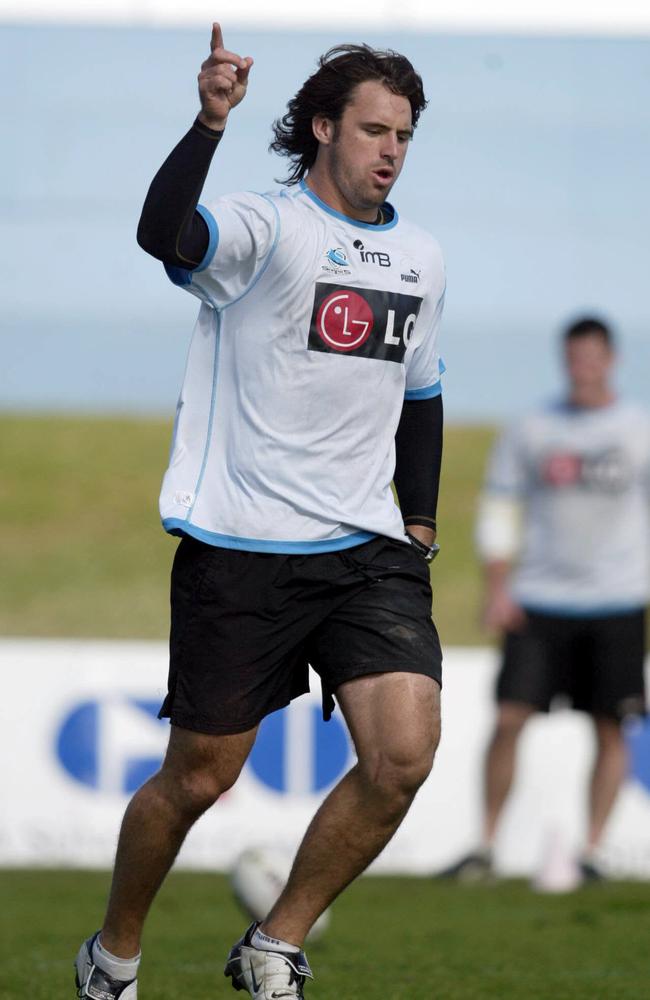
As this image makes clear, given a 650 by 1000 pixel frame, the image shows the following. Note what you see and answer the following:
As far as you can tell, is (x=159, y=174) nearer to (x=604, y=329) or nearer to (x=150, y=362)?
(x=604, y=329)

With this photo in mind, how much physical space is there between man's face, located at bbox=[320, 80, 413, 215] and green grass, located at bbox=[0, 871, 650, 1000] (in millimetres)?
2115

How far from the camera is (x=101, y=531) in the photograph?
59.8 feet

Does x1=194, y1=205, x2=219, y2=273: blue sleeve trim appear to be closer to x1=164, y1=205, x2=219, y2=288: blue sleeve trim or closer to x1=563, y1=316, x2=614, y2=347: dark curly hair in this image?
x1=164, y1=205, x2=219, y2=288: blue sleeve trim

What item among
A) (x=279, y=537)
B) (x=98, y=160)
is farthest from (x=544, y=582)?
(x=98, y=160)

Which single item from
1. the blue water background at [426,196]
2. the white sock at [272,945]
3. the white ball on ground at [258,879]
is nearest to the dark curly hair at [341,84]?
the white sock at [272,945]

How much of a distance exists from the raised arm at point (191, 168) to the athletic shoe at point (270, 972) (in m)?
1.58

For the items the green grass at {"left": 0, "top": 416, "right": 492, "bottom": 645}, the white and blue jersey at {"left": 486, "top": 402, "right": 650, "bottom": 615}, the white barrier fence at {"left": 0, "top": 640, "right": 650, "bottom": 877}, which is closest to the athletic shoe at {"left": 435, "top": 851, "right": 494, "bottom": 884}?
the white barrier fence at {"left": 0, "top": 640, "right": 650, "bottom": 877}

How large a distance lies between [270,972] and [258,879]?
5.72 feet

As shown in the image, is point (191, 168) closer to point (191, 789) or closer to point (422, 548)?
point (422, 548)

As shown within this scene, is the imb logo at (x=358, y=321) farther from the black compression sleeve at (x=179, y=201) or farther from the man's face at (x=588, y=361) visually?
the man's face at (x=588, y=361)

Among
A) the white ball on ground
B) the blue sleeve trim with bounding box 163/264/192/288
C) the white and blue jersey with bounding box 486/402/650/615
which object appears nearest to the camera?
the blue sleeve trim with bounding box 163/264/192/288

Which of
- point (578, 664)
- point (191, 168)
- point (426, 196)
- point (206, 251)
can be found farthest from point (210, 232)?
point (426, 196)

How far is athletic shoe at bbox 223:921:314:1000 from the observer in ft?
13.2

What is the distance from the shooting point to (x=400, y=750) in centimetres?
401
